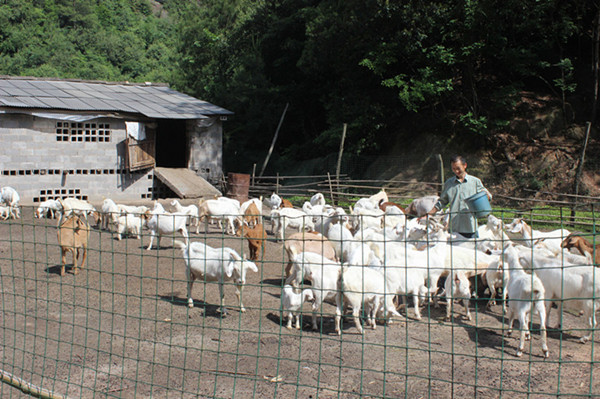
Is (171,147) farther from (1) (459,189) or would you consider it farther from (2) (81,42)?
(2) (81,42)

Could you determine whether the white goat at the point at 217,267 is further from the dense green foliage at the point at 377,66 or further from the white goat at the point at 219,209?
the dense green foliage at the point at 377,66

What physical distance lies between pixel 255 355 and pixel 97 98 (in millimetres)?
17905

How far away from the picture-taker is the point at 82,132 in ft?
68.6

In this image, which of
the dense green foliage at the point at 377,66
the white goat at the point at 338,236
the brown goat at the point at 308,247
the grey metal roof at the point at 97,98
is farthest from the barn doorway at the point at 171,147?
the brown goat at the point at 308,247

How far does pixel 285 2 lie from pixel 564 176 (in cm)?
1538

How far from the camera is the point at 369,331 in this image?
25.5ft

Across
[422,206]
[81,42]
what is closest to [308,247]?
[422,206]

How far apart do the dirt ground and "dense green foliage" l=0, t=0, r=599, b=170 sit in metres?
15.2

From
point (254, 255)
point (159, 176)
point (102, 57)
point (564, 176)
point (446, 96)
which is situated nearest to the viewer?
point (254, 255)

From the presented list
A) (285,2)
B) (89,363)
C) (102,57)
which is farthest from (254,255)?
(102,57)

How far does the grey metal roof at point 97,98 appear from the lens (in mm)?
20234

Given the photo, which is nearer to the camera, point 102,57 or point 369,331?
point 369,331

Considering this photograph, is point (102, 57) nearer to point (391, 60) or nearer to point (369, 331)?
point (391, 60)

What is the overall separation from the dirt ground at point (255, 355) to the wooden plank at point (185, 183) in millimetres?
11374
